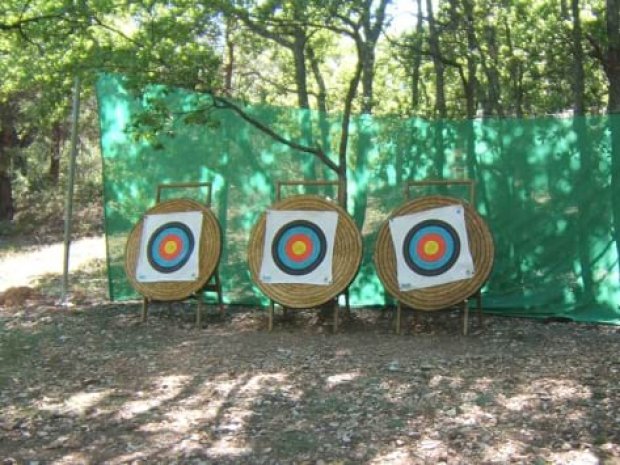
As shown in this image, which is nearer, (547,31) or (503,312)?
(503,312)

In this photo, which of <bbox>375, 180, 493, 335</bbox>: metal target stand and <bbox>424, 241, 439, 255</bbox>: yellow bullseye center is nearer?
<bbox>375, 180, 493, 335</bbox>: metal target stand

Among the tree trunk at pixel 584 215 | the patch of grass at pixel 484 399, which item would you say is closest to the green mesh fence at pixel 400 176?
the tree trunk at pixel 584 215

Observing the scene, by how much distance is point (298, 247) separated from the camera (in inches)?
232

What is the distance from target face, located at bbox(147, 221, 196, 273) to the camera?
20.2ft

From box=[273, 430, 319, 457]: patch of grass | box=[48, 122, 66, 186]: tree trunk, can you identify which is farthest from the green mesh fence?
box=[48, 122, 66, 186]: tree trunk

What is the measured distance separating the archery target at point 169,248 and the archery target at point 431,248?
1.74m

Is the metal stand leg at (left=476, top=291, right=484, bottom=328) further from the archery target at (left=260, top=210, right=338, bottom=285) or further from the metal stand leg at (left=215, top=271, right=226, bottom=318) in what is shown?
the metal stand leg at (left=215, top=271, right=226, bottom=318)

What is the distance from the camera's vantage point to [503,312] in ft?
19.5

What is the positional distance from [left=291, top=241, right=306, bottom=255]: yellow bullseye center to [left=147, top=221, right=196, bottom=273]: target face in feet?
3.01

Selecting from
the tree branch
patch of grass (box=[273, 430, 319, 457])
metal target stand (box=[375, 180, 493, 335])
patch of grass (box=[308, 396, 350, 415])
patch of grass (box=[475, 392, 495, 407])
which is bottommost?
patch of grass (box=[273, 430, 319, 457])

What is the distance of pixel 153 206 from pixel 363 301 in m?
2.10

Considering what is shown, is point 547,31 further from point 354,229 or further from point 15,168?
point 15,168

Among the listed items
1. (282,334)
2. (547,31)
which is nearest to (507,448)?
(282,334)

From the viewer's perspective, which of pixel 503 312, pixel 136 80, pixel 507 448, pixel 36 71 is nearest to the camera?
pixel 507 448
